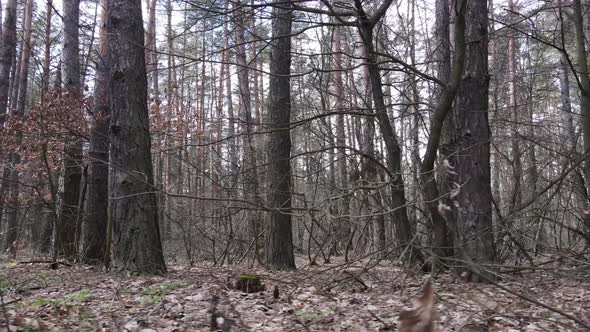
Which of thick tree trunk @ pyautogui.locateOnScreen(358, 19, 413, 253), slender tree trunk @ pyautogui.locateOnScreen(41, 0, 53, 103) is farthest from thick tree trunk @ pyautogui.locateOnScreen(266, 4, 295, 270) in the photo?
slender tree trunk @ pyautogui.locateOnScreen(41, 0, 53, 103)

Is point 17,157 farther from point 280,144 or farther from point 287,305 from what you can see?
point 287,305

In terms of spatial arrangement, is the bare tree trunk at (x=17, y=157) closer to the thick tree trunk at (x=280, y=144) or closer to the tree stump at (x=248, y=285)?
the thick tree trunk at (x=280, y=144)

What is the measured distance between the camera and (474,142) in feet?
17.2

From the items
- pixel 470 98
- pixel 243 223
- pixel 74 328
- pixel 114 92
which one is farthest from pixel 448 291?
pixel 243 223

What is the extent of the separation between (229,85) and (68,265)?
569 inches

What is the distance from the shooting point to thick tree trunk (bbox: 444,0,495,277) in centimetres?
513

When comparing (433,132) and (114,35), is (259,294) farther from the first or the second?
(114,35)

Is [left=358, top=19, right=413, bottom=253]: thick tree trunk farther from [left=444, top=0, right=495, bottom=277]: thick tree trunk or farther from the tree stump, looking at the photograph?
the tree stump

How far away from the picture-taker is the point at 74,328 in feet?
10.1

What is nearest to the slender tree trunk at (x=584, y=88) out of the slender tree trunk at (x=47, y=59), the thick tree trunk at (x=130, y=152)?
the thick tree trunk at (x=130, y=152)

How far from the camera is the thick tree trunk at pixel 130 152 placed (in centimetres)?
571

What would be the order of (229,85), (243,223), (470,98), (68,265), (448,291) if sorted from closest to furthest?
(448,291)
(470,98)
(68,265)
(243,223)
(229,85)

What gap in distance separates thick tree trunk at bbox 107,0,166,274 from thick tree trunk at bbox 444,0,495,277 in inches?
137

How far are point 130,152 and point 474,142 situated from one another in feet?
12.9
